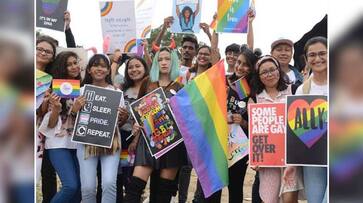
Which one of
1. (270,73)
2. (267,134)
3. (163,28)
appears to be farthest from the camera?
(163,28)

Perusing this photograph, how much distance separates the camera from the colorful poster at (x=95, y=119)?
461 cm

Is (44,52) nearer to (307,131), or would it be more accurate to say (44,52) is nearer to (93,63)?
(93,63)

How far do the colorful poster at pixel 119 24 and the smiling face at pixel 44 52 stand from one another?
86 cm

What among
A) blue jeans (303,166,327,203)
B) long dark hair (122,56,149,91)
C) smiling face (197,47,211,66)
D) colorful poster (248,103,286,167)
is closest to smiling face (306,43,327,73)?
colorful poster (248,103,286,167)

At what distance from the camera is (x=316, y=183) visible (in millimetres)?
3957

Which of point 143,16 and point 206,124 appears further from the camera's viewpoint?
point 143,16

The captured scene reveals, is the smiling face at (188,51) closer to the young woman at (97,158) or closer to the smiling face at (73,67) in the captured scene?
the young woman at (97,158)

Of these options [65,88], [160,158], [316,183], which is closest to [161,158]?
[160,158]

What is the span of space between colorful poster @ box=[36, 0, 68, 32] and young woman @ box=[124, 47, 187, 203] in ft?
3.88

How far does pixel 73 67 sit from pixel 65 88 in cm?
23

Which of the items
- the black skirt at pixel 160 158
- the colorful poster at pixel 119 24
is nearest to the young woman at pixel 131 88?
the black skirt at pixel 160 158

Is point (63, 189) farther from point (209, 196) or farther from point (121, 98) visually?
point (209, 196)

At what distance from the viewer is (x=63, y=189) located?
480 centimetres

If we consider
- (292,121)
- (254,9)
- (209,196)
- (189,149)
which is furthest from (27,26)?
(254,9)
